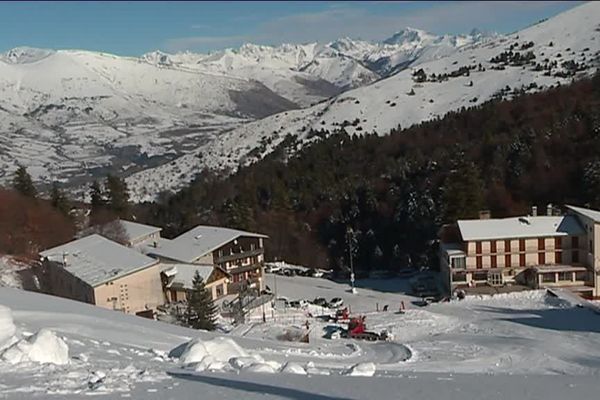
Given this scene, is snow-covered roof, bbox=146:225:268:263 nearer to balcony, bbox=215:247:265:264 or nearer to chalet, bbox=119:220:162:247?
balcony, bbox=215:247:265:264

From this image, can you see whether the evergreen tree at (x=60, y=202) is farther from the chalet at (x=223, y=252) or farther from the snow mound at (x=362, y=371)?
the snow mound at (x=362, y=371)

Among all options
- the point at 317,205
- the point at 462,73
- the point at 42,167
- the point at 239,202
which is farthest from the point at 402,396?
the point at 42,167

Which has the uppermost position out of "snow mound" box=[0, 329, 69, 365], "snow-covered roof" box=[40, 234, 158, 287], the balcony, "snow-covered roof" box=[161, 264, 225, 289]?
"snow mound" box=[0, 329, 69, 365]

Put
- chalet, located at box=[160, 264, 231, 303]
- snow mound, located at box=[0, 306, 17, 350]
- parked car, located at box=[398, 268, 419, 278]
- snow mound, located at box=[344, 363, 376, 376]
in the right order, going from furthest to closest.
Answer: parked car, located at box=[398, 268, 419, 278], chalet, located at box=[160, 264, 231, 303], snow mound, located at box=[0, 306, 17, 350], snow mound, located at box=[344, 363, 376, 376]

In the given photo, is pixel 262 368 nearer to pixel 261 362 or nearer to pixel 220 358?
pixel 261 362

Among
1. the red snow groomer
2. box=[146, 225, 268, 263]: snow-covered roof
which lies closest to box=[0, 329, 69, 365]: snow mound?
the red snow groomer

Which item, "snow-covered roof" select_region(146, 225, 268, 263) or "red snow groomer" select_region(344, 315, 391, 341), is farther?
"snow-covered roof" select_region(146, 225, 268, 263)

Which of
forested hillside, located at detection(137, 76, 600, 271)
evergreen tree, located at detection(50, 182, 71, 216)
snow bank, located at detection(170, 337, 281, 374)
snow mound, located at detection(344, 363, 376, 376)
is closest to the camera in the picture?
snow bank, located at detection(170, 337, 281, 374)

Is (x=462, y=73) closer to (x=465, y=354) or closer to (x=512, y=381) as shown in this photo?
(x=465, y=354)
